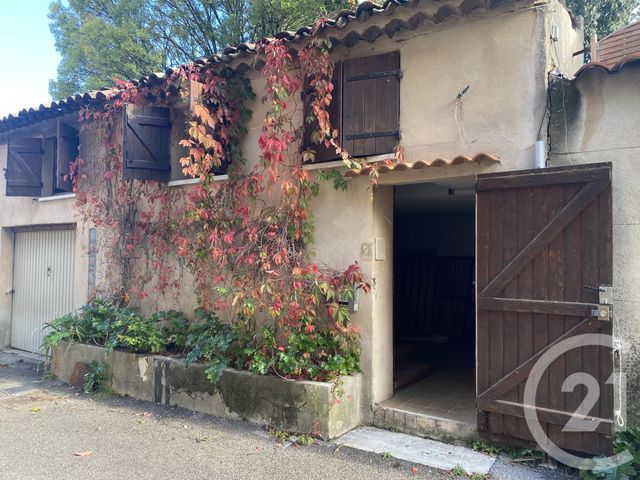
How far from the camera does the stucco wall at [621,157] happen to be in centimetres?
435

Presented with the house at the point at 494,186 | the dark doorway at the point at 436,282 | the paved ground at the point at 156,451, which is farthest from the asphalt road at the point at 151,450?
the dark doorway at the point at 436,282

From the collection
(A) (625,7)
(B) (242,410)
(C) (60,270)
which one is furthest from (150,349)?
(A) (625,7)

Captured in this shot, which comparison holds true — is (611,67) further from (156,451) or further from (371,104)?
(156,451)

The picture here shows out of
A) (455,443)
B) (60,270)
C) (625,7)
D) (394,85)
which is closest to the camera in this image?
(455,443)

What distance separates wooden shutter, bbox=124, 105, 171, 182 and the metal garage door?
2971mm

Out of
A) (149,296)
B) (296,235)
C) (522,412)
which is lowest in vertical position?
(522,412)

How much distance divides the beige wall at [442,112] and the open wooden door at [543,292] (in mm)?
457

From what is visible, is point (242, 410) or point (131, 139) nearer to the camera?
point (242, 410)

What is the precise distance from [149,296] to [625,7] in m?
12.8

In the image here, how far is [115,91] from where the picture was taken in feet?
25.5

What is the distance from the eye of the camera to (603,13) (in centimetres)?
1147

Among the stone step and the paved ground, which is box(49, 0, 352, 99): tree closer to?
the paved ground

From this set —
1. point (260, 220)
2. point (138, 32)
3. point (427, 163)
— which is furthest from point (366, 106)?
point (138, 32)

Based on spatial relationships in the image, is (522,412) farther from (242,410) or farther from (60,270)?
(60,270)
